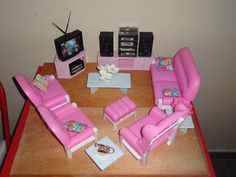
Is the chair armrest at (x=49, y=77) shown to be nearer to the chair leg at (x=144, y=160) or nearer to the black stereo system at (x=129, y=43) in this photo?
the black stereo system at (x=129, y=43)

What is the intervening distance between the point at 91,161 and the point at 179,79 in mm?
778

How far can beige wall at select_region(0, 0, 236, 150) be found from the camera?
5.25 feet

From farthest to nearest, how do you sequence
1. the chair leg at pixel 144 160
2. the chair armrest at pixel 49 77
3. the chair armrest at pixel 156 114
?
the chair armrest at pixel 49 77, the chair armrest at pixel 156 114, the chair leg at pixel 144 160

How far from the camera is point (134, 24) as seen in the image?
5.57 ft

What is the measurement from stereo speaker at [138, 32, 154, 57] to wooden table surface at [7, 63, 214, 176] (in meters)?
0.35

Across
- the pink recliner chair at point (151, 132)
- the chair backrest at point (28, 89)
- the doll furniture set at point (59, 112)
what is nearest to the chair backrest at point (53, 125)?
the doll furniture set at point (59, 112)

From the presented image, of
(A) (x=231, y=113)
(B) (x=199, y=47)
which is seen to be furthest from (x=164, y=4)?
(A) (x=231, y=113)

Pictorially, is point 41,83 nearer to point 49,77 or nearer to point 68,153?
point 49,77

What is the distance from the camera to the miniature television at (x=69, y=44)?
1.59 m

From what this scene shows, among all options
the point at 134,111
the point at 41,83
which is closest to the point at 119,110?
the point at 134,111

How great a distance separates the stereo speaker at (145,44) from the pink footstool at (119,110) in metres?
0.39

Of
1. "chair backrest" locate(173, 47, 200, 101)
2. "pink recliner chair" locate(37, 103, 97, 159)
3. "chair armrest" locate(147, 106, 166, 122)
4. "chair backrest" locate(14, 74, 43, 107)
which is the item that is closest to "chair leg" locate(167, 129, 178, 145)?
"chair armrest" locate(147, 106, 166, 122)

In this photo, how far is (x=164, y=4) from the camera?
1588 mm

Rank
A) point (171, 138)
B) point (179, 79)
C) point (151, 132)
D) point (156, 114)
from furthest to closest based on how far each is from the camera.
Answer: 1. point (179, 79)
2. point (156, 114)
3. point (171, 138)
4. point (151, 132)
